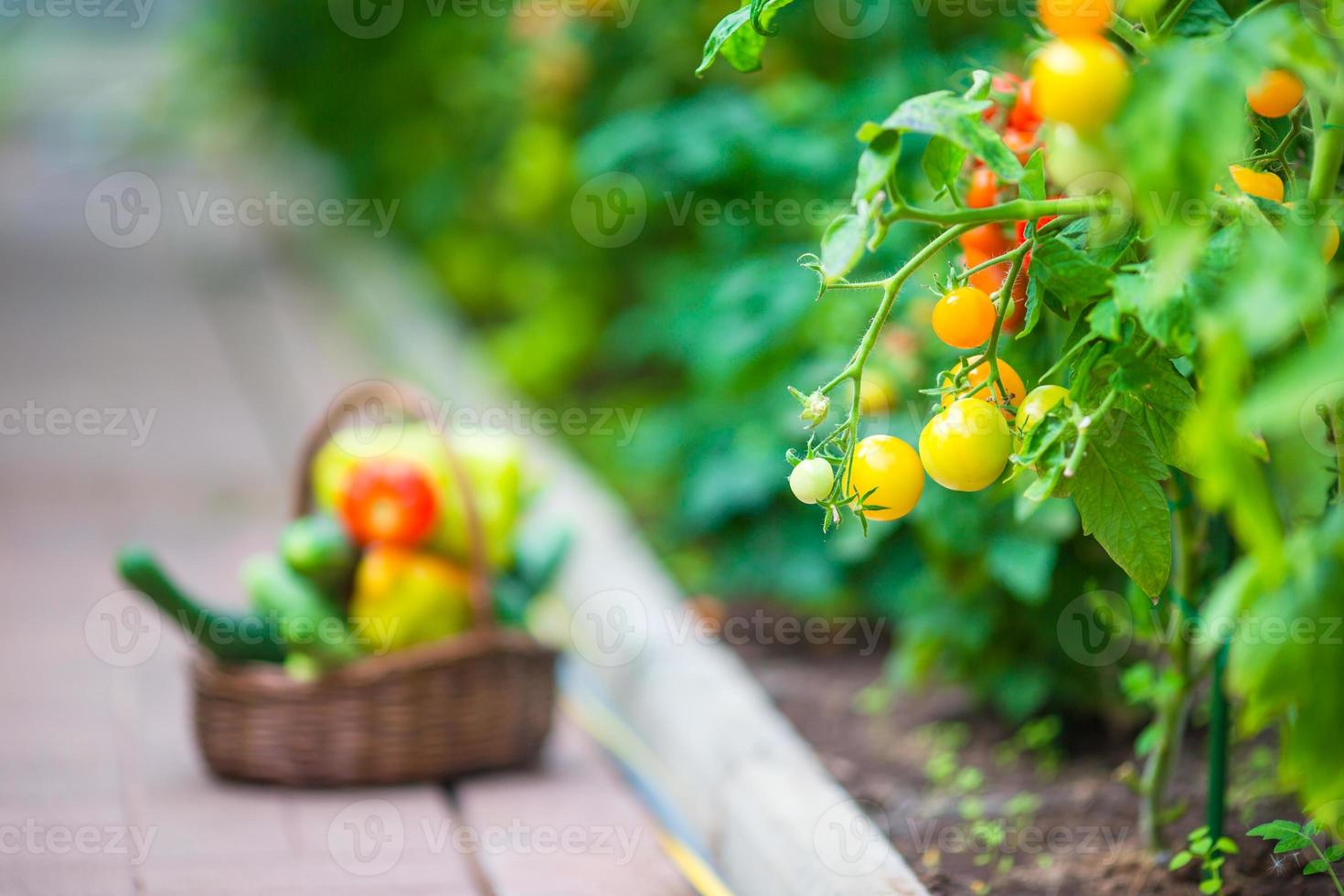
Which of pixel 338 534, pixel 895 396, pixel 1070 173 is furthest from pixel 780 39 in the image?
pixel 1070 173

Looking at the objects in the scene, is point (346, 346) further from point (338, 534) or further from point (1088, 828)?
point (1088, 828)

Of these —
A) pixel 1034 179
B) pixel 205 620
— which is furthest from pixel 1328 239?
pixel 205 620

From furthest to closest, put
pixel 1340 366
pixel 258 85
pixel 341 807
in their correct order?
pixel 258 85, pixel 341 807, pixel 1340 366

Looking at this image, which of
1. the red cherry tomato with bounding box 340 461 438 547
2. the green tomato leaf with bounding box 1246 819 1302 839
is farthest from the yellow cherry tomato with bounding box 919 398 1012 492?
the red cherry tomato with bounding box 340 461 438 547

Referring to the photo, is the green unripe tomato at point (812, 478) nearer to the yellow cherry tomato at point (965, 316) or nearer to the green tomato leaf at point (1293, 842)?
the yellow cherry tomato at point (965, 316)

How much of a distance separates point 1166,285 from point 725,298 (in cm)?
145

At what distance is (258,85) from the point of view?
6562 mm

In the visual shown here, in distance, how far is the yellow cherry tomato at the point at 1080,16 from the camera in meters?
0.89

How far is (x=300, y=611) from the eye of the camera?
1.91m

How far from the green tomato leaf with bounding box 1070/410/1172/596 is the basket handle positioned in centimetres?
101

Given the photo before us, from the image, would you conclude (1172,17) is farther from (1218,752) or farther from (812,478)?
(1218,752)

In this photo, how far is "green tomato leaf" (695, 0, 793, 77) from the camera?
1072 millimetres

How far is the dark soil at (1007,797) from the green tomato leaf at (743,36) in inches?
35.5

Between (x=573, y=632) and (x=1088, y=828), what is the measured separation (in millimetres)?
1099
